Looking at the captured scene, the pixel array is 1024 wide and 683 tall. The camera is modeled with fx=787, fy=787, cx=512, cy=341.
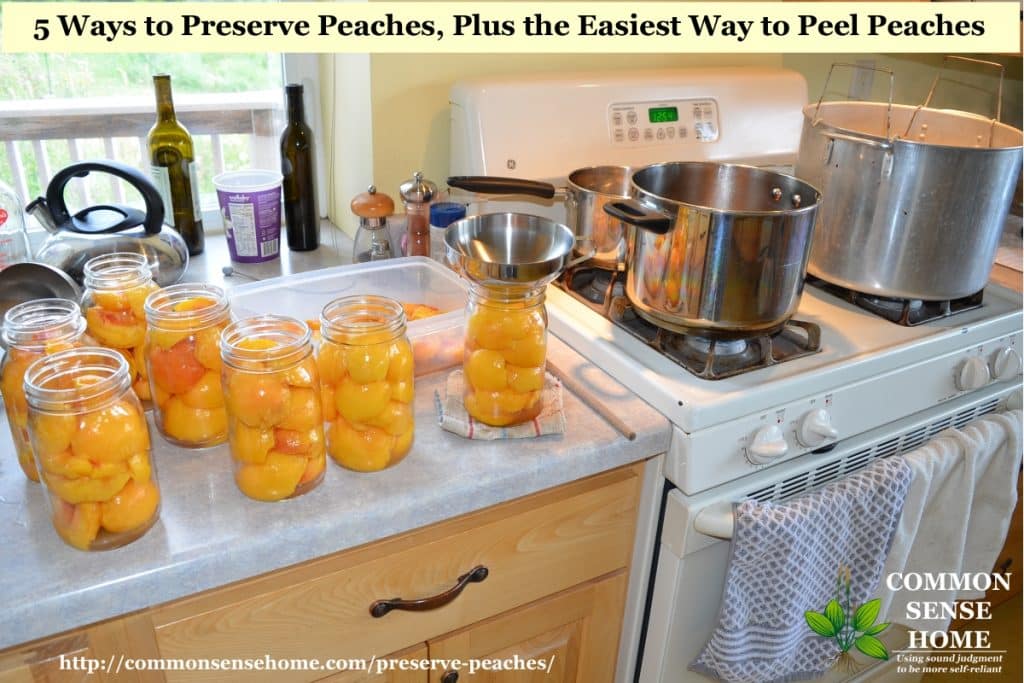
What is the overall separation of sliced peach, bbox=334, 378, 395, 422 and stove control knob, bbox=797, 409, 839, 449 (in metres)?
0.52

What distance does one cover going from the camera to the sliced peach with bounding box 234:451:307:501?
0.74 meters

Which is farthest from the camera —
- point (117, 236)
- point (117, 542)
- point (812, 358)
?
point (117, 236)

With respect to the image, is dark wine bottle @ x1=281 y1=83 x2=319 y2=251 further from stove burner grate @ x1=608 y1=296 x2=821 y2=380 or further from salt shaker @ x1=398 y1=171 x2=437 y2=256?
stove burner grate @ x1=608 y1=296 x2=821 y2=380

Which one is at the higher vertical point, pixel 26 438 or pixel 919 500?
pixel 26 438

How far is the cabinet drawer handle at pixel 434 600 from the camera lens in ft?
2.71

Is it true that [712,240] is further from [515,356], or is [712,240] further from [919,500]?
[919,500]

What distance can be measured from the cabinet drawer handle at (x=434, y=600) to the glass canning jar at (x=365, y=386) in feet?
0.49

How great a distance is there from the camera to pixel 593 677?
42.4 inches

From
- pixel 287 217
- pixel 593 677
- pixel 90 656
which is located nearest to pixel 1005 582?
pixel 593 677

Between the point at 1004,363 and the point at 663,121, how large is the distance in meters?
0.69

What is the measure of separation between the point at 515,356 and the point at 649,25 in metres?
0.86

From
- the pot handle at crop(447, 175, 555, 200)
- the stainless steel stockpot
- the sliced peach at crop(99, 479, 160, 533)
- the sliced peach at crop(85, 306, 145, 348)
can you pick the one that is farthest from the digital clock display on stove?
the sliced peach at crop(99, 479, 160, 533)

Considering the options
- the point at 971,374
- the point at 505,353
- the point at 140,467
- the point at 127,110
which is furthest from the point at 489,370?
the point at 127,110

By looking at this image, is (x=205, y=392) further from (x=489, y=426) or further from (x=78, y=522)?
(x=489, y=426)
